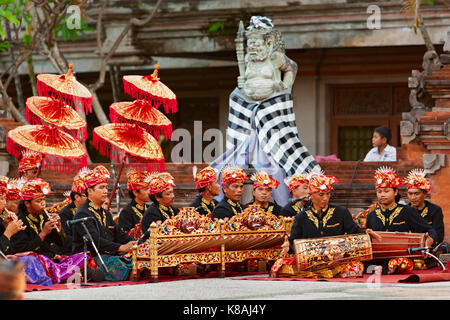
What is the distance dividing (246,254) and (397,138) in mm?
9053

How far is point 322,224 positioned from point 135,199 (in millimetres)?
2495

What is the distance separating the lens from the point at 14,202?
11.9m

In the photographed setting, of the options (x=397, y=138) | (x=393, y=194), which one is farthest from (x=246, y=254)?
(x=397, y=138)

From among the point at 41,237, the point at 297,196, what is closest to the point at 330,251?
the point at 297,196

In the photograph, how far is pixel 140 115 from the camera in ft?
39.7

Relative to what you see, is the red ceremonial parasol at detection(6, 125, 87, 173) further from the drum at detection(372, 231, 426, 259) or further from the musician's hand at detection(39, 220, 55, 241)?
the drum at detection(372, 231, 426, 259)

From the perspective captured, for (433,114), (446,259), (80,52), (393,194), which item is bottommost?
(446,259)

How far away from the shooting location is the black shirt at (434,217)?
1185cm

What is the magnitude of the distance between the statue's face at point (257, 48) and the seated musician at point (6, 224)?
453 centimetres

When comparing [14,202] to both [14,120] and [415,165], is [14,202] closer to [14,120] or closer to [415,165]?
[14,120]

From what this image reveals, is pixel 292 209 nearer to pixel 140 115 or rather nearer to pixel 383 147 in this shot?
pixel 140 115

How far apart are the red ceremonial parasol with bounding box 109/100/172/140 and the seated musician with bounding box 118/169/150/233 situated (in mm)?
575

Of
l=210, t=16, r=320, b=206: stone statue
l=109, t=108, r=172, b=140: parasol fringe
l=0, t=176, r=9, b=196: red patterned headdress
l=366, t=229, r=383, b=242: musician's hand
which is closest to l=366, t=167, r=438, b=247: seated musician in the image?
l=366, t=229, r=383, b=242: musician's hand

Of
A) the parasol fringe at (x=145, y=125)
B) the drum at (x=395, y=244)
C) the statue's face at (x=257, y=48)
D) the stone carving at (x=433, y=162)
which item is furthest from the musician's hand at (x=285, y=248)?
the statue's face at (x=257, y=48)
